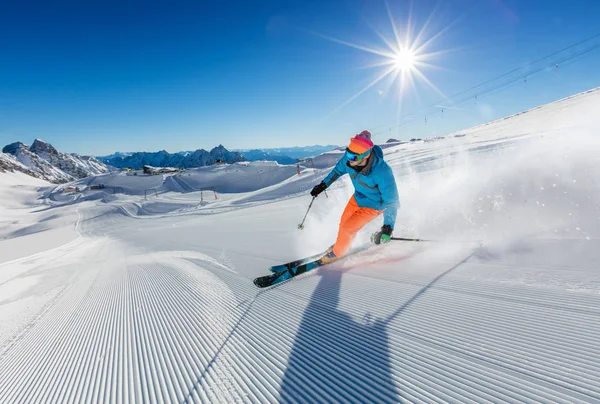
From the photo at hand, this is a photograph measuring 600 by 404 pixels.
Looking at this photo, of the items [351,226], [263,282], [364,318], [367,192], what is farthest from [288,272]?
[367,192]

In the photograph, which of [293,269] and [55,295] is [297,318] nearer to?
[293,269]

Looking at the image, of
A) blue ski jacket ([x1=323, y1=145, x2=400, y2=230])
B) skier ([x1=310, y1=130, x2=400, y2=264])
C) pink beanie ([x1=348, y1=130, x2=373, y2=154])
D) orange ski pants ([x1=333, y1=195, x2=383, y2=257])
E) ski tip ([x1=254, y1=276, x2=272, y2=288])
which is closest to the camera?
ski tip ([x1=254, y1=276, x2=272, y2=288])

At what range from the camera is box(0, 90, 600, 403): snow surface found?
1847 millimetres

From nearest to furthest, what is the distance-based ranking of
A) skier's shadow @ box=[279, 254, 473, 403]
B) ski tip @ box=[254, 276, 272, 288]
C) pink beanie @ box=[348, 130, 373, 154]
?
1. skier's shadow @ box=[279, 254, 473, 403]
2. ski tip @ box=[254, 276, 272, 288]
3. pink beanie @ box=[348, 130, 373, 154]

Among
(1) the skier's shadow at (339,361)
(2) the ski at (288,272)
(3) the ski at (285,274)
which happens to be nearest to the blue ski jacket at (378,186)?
(2) the ski at (288,272)

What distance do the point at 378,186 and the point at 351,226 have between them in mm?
806

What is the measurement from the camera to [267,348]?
7.76 ft

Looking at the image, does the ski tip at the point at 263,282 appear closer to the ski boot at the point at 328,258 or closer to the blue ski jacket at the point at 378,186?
the ski boot at the point at 328,258

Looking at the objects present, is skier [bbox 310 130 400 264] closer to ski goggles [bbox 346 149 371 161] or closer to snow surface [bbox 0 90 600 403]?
ski goggles [bbox 346 149 371 161]

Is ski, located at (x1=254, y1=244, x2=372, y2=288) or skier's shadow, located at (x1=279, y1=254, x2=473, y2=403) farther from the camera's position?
ski, located at (x1=254, y1=244, x2=372, y2=288)

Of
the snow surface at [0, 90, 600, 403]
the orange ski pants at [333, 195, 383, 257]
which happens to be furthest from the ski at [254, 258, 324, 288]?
the orange ski pants at [333, 195, 383, 257]

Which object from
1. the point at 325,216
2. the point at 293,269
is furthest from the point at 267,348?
the point at 325,216

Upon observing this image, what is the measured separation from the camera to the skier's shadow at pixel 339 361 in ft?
5.84

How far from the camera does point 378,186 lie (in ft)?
15.1
